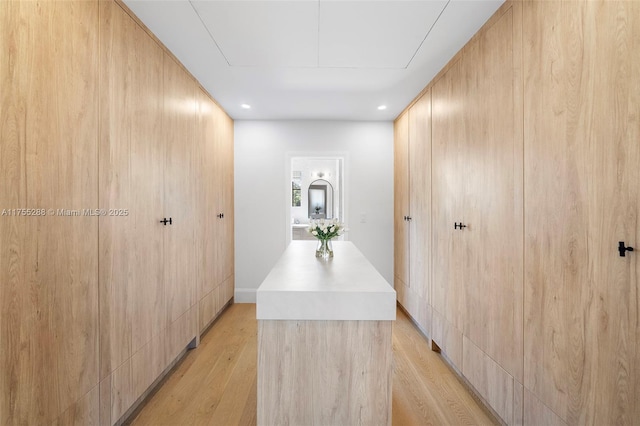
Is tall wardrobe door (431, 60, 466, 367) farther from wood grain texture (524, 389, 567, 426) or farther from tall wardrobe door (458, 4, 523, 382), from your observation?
wood grain texture (524, 389, 567, 426)

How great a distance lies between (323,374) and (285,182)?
319 cm

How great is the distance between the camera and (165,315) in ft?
7.80

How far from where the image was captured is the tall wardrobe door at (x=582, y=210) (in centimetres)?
109

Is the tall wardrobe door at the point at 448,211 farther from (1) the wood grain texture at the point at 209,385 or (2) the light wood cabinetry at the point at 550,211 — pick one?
(1) the wood grain texture at the point at 209,385

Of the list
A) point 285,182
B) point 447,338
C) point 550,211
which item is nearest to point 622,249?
point 550,211

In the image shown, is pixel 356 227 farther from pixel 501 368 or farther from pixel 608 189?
pixel 608 189

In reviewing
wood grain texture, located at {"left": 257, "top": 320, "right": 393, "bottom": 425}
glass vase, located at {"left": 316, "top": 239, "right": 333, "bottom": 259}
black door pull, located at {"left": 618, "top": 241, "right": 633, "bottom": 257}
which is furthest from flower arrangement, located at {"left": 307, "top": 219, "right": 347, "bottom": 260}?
black door pull, located at {"left": 618, "top": 241, "right": 633, "bottom": 257}

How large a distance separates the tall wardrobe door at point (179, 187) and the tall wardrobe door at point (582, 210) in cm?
246

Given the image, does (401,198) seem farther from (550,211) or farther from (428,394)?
(550,211)

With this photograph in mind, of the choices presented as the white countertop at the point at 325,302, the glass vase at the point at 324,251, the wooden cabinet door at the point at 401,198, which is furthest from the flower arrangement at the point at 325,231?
the wooden cabinet door at the point at 401,198

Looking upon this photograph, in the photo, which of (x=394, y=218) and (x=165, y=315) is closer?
(x=165, y=315)

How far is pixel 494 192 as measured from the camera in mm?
1919

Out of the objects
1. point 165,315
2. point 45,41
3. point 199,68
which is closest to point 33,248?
point 45,41

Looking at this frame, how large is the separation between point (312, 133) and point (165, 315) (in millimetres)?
3023
